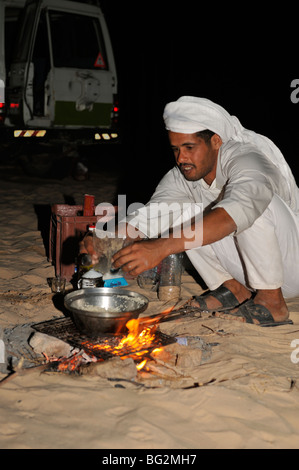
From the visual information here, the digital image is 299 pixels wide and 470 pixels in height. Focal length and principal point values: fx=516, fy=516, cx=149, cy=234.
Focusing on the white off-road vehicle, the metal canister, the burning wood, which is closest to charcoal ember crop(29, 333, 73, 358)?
the burning wood

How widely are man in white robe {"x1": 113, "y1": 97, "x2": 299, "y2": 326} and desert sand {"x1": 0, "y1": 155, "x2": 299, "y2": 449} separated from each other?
0.84 ft

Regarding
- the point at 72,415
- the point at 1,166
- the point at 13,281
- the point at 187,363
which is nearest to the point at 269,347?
the point at 187,363

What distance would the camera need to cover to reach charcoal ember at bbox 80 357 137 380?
2.62m

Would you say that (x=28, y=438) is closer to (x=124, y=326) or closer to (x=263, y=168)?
(x=124, y=326)

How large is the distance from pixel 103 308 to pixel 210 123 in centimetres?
132

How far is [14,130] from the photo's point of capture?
8.01m

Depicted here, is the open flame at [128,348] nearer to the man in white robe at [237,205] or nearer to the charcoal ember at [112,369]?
the charcoal ember at [112,369]

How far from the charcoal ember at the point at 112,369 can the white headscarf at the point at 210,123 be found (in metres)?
1.44

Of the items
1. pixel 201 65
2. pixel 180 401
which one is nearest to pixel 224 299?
pixel 180 401

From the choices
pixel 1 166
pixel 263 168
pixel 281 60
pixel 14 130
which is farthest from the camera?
pixel 281 60

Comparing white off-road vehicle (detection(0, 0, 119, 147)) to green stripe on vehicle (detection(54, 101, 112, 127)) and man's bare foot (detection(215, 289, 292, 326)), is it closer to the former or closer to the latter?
green stripe on vehicle (detection(54, 101, 112, 127))

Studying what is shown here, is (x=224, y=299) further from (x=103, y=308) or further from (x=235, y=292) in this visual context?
(x=103, y=308)

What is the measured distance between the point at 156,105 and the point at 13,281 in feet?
44.7

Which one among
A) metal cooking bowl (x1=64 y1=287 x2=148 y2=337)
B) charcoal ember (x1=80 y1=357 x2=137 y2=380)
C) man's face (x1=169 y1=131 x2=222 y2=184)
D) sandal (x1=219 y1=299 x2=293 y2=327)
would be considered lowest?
charcoal ember (x1=80 y1=357 x2=137 y2=380)
